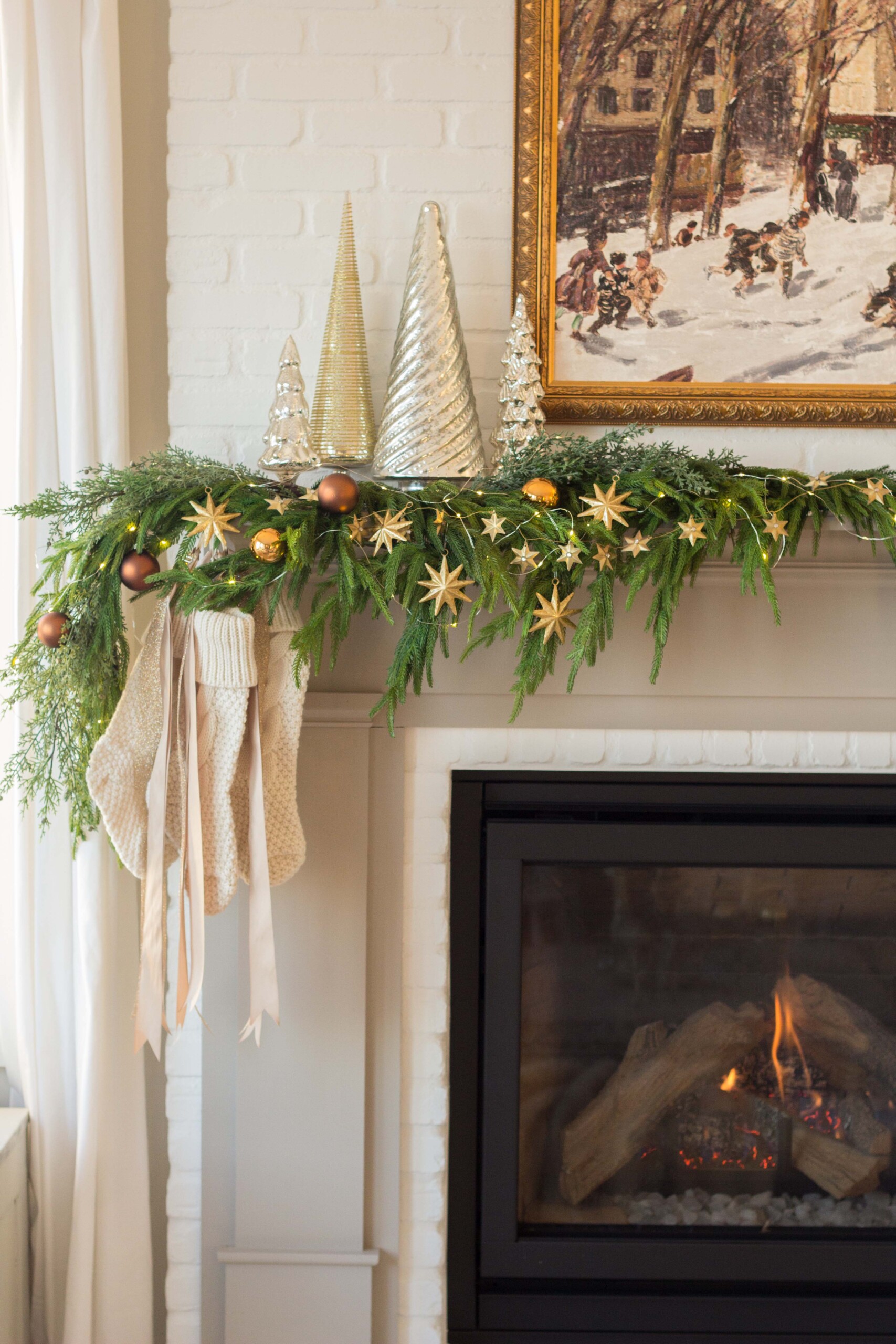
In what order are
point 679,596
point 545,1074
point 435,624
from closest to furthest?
point 435,624 → point 679,596 → point 545,1074

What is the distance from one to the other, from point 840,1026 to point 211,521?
3.94 ft

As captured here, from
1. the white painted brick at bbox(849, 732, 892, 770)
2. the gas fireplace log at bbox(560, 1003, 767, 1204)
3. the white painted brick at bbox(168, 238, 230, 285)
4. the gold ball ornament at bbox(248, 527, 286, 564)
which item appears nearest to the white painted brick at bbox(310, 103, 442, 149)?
the white painted brick at bbox(168, 238, 230, 285)

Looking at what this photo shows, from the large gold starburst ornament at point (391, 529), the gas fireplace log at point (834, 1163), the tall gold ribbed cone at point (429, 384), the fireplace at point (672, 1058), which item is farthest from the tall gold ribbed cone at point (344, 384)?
the gas fireplace log at point (834, 1163)

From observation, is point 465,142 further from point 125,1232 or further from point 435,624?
point 125,1232

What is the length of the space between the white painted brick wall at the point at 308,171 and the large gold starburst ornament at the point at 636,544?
463mm

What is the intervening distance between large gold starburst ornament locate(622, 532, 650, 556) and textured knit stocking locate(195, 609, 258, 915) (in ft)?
1.54

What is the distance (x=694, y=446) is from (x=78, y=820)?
39.4 inches

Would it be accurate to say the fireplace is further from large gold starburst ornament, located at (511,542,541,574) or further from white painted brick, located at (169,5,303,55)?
white painted brick, located at (169,5,303,55)

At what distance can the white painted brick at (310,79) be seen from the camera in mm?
1404

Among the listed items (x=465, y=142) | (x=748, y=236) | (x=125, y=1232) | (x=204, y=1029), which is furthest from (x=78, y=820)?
(x=748, y=236)

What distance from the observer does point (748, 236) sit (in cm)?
144

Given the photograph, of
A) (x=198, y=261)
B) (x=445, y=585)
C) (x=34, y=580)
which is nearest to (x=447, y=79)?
(x=198, y=261)

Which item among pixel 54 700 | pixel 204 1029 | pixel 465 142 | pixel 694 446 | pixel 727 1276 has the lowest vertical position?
pixel 727 1276

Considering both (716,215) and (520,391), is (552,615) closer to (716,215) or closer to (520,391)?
(520,391)
